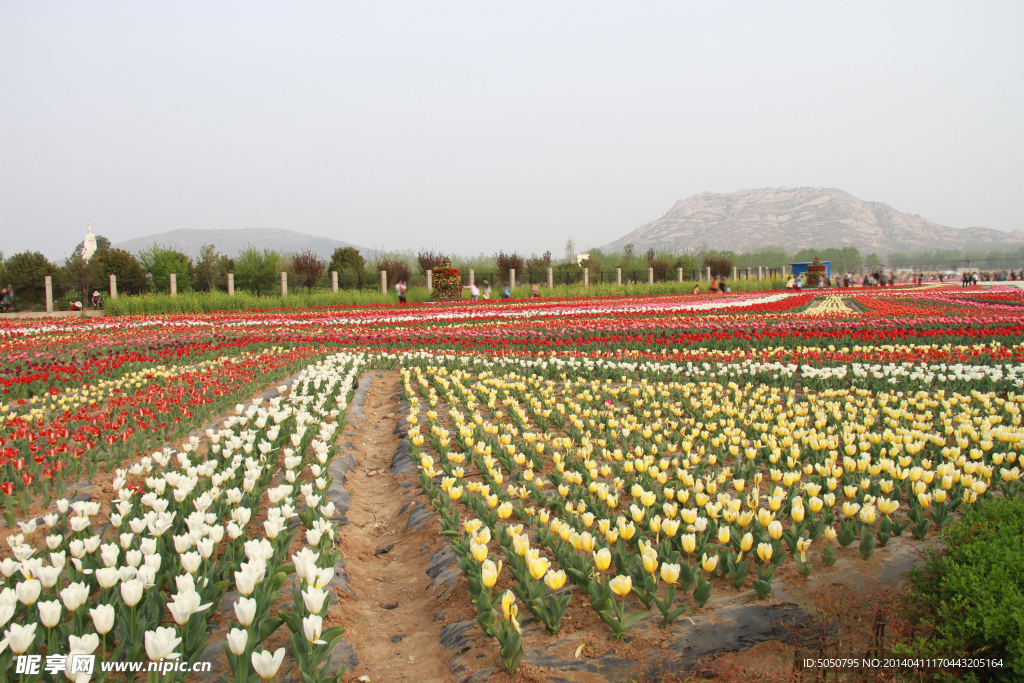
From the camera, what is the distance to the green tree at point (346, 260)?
3675 cm

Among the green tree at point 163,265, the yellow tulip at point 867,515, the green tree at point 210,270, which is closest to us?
the yellow tulip at point 867,515

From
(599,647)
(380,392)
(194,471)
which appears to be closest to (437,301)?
(380,392)

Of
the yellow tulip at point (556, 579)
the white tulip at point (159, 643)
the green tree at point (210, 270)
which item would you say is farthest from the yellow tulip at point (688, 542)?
the green tree at point (210, 270)

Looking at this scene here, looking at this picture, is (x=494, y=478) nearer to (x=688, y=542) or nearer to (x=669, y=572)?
(x=688, y=542)

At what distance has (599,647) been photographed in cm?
258

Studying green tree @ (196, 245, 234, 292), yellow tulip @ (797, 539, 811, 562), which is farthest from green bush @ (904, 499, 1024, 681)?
green tree @ (196, 245, 234, 292)

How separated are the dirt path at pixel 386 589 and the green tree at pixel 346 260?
3240 centimetres

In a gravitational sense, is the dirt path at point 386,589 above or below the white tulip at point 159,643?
below

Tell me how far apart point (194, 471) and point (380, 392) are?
14.2ft

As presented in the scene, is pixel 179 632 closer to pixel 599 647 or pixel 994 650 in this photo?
pixel 599 647

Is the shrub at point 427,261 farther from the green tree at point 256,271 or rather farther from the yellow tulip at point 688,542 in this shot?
the yellow tulip at point 688,542

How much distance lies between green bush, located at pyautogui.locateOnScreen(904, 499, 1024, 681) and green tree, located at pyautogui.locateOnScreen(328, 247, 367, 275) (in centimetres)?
3565

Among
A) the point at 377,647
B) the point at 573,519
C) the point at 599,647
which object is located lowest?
the point at 377,647

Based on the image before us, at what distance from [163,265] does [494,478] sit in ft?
105
